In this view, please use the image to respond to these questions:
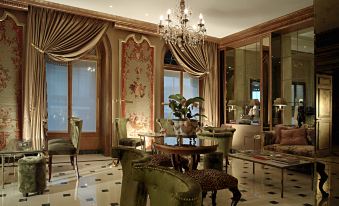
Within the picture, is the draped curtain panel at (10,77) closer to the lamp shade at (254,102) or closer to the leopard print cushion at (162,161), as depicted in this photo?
the leopard print cushion at (162,161)

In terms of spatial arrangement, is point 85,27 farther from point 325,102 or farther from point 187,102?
point 325,102

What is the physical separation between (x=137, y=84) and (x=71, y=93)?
1626 mm

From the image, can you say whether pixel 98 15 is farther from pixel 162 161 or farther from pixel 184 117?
pixel 162 161

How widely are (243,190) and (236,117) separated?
390 centimetres

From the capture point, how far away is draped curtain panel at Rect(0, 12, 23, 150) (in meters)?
5.28

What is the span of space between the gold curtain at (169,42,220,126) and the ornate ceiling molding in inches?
19.5

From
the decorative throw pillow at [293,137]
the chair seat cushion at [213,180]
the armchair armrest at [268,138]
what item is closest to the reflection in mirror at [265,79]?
the armchair armrest at [268,138]

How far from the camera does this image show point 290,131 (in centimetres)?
557

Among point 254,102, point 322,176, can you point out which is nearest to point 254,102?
point 254,102

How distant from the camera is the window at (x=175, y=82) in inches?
300

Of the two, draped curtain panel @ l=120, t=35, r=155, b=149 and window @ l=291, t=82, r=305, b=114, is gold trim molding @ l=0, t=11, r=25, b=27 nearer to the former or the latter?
draped curtain panel @ l=120, t=35, r=155, b=149

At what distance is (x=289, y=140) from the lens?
18.0 ft

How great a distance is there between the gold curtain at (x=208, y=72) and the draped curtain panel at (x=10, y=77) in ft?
13.3

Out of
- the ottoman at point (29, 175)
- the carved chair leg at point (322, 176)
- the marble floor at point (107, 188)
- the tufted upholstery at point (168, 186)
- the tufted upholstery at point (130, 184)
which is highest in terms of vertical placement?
the carved chair leg at point (322, 176)
